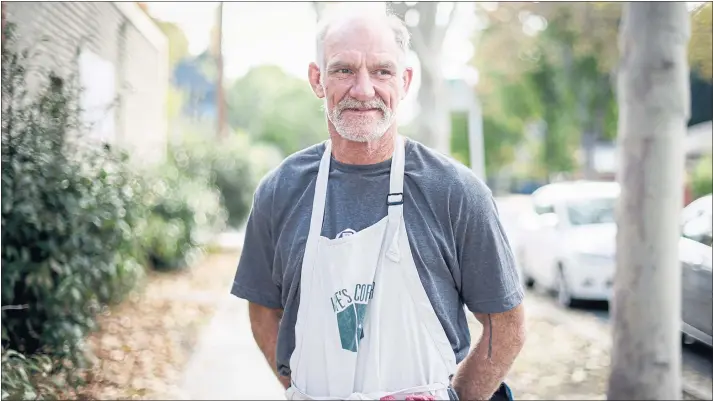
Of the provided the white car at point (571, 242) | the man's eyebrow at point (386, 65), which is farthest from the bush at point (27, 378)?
the white car at point (571, 242)

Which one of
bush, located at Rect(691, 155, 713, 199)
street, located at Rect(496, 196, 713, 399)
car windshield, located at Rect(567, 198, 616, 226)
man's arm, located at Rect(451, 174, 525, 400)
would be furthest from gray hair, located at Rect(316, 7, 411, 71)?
car windshield, located at Rect(567, 198, 616, 226)

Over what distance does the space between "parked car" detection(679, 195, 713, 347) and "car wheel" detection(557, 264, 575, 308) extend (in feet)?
9.14

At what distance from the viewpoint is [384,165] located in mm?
2129

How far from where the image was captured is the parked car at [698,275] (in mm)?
5840

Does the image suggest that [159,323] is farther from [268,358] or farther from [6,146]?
[268,358]

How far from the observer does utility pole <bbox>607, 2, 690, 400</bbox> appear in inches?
180

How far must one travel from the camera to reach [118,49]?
8375mm

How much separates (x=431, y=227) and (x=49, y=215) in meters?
3.40

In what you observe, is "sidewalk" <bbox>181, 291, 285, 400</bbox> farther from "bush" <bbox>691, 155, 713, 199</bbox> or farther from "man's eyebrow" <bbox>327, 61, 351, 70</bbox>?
"bush" <bbox>691, 155, 713, 199</bbox>

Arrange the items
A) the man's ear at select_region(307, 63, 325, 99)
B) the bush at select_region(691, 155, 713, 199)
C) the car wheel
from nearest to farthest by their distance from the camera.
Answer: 1. the man's ear at select_region(307, 63, 325, 99)
2. the bush at select_region(691, 155, 713, 199)
3. the car wheel

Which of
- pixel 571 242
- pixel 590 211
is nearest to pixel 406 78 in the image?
pixel 571 242

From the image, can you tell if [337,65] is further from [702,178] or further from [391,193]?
[702,178]

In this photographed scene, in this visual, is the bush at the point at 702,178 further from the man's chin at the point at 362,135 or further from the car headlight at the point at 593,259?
the man's chin at the point at 362,135

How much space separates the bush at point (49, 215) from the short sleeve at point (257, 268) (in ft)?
7.67
